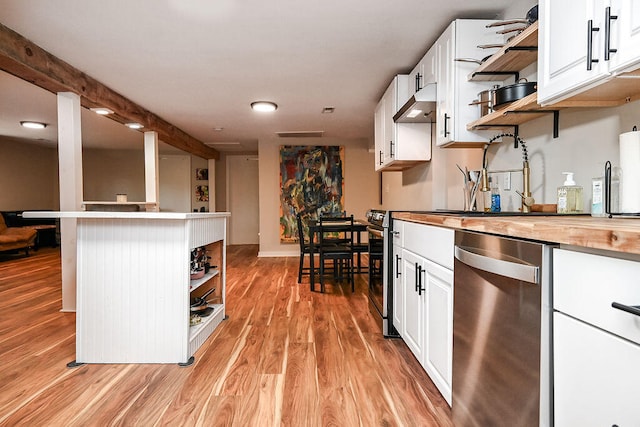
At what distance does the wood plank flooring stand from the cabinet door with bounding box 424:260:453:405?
0.56ft

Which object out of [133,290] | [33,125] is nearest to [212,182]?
[33,125]

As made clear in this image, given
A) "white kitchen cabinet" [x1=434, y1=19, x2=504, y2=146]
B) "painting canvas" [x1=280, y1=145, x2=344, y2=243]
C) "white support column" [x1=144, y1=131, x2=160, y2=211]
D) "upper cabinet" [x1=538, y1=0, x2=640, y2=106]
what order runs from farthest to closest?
"painting canvas" [x1=280, y1=145, x2=344, y2=243], "white support column" [x1=144, y1=131, x2=160, y2=211], "white kitchen cabinet" [x1=434, y1=19, x2=504, y2=146], "upper cabinet" [x1=538, y1=0, x2=640, y2=106]

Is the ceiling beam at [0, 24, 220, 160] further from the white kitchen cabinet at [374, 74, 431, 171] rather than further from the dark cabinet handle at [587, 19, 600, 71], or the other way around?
the dark cabinet handle at [587, 19, 600, 71]

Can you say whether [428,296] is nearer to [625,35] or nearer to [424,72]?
[625,35]

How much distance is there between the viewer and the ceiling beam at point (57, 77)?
2432 millimetres

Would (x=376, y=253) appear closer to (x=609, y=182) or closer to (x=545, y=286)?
(x=609, y=182)

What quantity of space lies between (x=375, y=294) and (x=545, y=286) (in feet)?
6.66

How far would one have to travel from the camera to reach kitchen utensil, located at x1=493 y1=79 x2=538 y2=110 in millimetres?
1623

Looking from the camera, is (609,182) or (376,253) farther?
(376,253)

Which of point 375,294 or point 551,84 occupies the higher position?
point 551,84

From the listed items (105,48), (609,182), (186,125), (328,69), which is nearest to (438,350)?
(609,182)

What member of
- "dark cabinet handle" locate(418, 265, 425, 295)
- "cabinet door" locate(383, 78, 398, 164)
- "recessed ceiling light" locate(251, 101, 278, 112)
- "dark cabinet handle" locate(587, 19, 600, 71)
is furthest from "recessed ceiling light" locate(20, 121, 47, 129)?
"dark cabinet handle" locate(587, 19, 600, 71)

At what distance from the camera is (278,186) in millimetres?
6402

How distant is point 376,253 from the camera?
271cm
